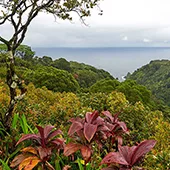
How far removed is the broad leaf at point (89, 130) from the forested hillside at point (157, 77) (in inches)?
2766

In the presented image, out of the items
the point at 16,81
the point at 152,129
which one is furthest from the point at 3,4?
the point at 152,129

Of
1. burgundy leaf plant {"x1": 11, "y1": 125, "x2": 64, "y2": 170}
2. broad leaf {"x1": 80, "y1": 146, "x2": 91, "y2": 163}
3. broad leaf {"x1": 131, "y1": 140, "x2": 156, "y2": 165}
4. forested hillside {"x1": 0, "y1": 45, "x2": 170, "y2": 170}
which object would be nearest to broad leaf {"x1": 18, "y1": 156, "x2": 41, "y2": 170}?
burgundy leaf plant {"x1": 11, "y1": 125, "x2": 64, "y2": 170}

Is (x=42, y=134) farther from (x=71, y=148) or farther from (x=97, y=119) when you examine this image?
(x=97, y=119)

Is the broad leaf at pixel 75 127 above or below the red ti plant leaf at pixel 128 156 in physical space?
above

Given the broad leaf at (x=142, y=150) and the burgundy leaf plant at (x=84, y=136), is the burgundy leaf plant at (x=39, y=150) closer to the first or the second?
the burgundy leaf plant at (x=84, y=136)

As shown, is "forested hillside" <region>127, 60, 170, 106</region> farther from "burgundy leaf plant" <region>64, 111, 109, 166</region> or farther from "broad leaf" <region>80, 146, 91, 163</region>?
"broad leaf" <region>80, 146, 91, 163</region>

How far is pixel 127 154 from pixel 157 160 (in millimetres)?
937

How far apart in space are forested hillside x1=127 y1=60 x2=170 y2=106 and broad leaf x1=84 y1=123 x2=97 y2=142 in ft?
230

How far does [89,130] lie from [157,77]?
95.0 metres

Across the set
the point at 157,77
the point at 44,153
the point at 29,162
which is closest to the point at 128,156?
the point at 44,153

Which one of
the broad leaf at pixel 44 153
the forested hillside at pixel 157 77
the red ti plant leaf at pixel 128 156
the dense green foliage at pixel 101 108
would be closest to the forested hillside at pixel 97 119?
the dense green foliage at pixel 101 108

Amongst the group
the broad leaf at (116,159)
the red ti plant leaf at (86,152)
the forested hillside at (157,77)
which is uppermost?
the broad leaf at (116,159)

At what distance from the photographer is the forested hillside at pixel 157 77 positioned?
77.4m

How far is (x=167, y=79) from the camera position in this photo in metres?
85.6
